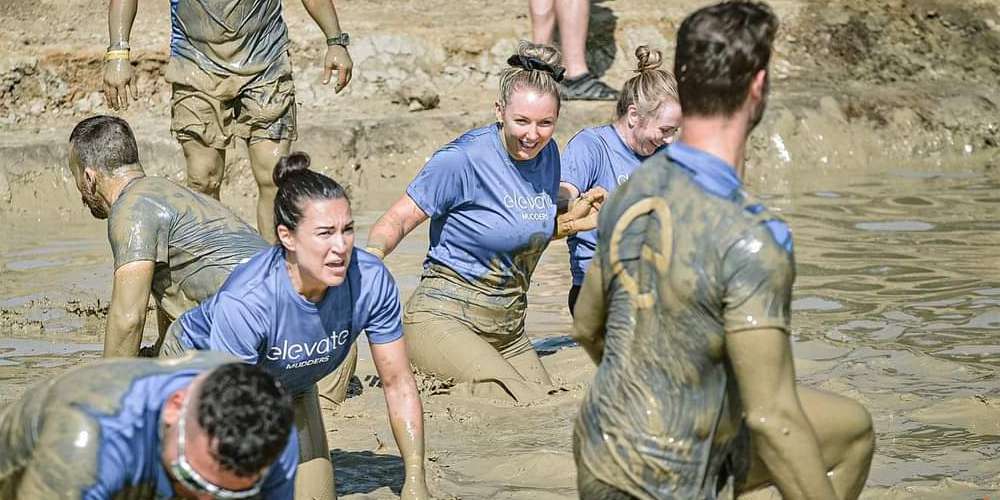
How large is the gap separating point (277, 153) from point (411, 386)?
3.01 m

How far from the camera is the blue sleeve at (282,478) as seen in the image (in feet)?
11.5

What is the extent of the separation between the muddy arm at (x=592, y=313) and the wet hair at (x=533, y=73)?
2.55m

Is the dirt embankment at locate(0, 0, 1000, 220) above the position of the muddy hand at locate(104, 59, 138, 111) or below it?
below

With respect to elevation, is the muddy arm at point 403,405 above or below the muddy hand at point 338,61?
below

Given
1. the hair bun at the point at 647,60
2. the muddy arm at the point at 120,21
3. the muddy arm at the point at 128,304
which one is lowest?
the muddy arm at the point at 128,304

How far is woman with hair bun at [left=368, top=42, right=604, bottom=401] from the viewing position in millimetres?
6168

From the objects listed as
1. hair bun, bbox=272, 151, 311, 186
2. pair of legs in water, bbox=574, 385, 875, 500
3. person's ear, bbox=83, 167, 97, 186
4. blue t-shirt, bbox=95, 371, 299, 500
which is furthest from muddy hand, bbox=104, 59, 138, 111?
pair of legs in water, bbox=574, 385, 875, 500

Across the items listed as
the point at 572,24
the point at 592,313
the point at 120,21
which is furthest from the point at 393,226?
the point at 572,24

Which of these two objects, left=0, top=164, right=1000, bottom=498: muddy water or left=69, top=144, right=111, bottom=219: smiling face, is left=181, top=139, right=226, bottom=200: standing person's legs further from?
left=69, top=144, right=111, bottom=219: smiling face

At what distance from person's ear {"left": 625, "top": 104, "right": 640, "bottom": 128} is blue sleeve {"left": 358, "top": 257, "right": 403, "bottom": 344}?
207cm

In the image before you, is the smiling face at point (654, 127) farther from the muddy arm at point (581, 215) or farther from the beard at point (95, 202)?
the beard at point (95, 202)

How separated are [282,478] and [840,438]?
1.41m

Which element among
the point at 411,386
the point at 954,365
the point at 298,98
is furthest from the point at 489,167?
the point at 298,98

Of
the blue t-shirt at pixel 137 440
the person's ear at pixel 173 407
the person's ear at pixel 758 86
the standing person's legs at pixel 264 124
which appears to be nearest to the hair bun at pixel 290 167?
the blue t-shirt at pixel 137 440
